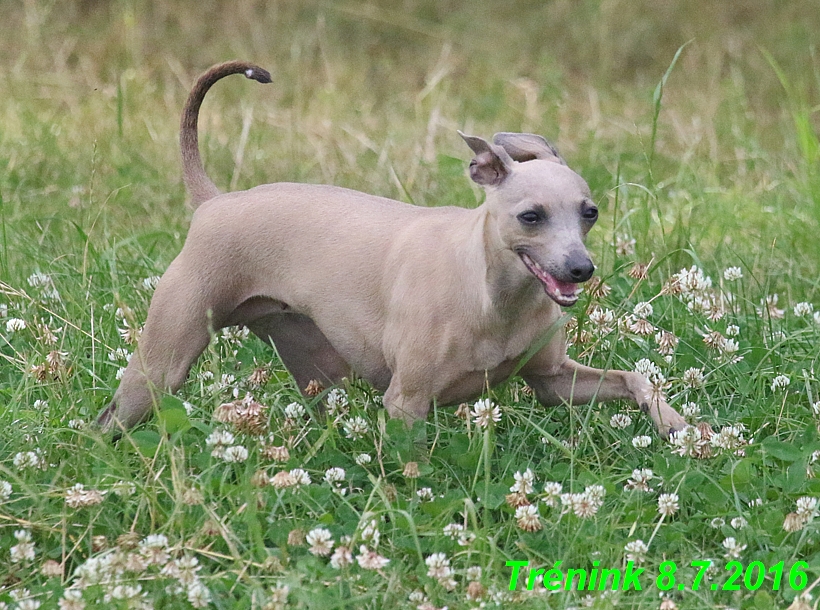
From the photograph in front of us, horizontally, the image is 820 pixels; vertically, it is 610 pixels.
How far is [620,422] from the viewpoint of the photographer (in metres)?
3.65

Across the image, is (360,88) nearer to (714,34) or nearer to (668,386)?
(714,34)

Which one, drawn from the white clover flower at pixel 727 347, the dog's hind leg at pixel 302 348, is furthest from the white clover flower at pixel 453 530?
the white clover flower at pixel 727 347

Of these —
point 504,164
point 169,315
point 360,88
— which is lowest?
point 360,88

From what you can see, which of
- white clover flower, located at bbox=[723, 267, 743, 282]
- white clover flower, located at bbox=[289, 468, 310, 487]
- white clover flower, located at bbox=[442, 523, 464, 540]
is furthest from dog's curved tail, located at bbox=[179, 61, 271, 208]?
white clover flower, located at bbox=[723, 267, 743, 282]

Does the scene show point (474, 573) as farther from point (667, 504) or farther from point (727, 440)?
point (727, 440)

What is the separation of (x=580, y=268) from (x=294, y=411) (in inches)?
40.1

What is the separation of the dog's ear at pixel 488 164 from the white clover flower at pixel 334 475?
87 centimetres

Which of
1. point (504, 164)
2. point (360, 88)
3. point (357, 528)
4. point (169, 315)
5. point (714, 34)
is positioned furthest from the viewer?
point (714, 34)

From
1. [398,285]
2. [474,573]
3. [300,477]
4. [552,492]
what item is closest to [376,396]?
[398,285]

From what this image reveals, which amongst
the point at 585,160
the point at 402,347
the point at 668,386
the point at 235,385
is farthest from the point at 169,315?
the point at 585,160

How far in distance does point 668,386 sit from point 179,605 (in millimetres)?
1644

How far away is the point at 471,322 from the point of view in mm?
3385

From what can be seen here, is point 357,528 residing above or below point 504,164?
below

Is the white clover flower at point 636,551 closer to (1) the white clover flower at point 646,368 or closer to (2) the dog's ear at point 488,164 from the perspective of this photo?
(1) the white clover flower at point 646,368
